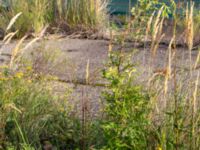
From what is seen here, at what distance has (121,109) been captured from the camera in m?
3.22

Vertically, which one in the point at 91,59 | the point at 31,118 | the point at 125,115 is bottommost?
the point at 91,59

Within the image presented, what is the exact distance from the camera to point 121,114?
10.4 feet

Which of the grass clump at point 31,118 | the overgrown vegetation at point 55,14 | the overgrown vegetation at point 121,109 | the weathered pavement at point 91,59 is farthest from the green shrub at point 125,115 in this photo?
the overgrown vegetation at point 55,14

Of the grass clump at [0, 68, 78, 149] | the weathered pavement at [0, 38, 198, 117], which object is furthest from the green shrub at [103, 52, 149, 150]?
the weathered pavement at [0, 38, 198, 117]

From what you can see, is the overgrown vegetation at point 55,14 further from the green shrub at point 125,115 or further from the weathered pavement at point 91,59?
the green shrub at point 125,115

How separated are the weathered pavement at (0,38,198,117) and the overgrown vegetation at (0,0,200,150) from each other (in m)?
0.48

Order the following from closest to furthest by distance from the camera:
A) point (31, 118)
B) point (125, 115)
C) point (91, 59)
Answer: point (125, 115) → point (31, 118) → point (91, 59)

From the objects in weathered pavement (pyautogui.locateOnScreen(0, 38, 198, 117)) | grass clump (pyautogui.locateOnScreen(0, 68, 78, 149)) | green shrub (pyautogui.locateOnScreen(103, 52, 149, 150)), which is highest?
green shrub (pyautogui.locateOnScreen(103, 52, 149, 150))

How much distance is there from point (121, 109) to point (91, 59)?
13.9ft

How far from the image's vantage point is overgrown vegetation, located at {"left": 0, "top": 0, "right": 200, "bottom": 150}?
125 inches

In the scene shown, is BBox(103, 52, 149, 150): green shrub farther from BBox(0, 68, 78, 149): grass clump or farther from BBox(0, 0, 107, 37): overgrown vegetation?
BBox(0, 0, 107, 37): overgrown vegetation

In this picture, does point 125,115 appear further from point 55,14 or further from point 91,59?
point 55,14

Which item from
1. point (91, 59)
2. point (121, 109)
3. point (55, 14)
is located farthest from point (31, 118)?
point (55, 14)

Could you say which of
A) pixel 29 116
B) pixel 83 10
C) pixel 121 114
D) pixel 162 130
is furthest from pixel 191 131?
pixel 83 10
